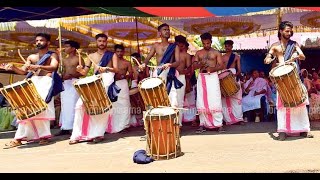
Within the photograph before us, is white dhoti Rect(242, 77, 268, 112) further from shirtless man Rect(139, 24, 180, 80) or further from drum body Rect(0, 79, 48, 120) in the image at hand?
drum body Rect(0, 79, 48, 120)

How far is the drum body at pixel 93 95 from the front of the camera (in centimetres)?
598

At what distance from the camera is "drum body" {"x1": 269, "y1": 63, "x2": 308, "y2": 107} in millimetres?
5523

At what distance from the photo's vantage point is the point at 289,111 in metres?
5.89

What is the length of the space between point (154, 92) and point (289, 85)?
1.80 meters

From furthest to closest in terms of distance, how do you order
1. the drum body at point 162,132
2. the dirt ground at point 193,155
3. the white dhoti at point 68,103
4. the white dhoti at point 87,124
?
the white dhoti at point 68,103
the white dhoti at point 87,124
the drum body at point 162,132
the dirt ground at point 193,155

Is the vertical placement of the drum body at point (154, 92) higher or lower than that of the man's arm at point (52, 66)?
lower

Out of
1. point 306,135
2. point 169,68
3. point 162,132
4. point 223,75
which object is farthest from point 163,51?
point 306,135

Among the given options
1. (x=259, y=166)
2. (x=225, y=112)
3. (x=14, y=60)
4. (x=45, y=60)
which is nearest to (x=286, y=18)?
(x=225, y=112)

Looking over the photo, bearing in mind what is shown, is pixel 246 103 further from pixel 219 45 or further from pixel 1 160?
pixel 219 45

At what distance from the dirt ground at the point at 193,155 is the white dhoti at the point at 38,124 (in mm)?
169

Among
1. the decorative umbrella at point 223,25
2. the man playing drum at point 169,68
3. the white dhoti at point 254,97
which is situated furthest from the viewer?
the decorative umbrella at point 223,25

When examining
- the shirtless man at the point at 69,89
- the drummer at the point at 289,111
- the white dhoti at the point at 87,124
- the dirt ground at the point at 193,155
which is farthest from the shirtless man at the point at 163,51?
the drummer at the point at 289,111

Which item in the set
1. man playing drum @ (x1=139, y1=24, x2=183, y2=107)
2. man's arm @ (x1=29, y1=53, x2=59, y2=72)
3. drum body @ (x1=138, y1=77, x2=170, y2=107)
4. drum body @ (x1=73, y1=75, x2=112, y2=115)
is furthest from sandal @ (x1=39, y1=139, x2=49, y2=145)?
man playing drum @ (x1=139, y1=24, x2=183, y2=107)

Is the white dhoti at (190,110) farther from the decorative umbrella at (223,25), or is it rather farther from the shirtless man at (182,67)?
the decorative umbrella at (223,25)
